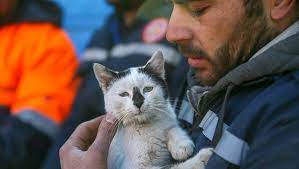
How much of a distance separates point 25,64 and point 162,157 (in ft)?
6.62

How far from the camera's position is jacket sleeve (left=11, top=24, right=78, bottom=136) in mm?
3820

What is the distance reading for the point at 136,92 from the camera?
2.16 meters

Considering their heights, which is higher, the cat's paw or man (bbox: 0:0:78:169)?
the cat's paw

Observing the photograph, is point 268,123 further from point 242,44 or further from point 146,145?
point 146,145

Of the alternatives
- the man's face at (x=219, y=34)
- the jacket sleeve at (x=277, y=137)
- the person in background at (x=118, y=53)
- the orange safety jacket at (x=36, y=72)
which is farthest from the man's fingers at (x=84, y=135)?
the orange safety jacket at (x=36, y=72)

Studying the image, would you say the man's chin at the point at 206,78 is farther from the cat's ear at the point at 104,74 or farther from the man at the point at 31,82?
the man at the point at 31,82

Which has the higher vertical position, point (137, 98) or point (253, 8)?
point (253, 8)

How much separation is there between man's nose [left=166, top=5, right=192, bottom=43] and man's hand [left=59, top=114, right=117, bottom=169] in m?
0.32

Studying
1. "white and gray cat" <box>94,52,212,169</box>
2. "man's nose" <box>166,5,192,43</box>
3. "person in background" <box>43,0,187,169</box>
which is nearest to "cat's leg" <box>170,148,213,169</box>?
"white and gray cat" <box>94,52,212,169</box>

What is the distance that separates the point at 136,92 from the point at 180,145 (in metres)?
0.26

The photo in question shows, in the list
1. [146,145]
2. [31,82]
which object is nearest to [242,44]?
[146,145]

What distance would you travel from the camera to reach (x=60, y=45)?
404 cm

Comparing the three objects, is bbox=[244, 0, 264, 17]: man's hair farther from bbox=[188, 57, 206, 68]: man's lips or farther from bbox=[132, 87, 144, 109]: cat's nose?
bbox=[132, 87, 144, 109]: cat's nose

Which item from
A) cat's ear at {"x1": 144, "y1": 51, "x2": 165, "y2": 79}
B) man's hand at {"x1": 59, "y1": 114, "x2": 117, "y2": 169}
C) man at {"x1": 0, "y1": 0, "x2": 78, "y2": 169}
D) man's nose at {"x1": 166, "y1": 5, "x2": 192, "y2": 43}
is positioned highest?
man's nose at {"x1": 166, "y1": 5, "x2": 192, "y2": 43}
